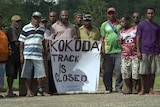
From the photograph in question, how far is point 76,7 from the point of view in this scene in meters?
121

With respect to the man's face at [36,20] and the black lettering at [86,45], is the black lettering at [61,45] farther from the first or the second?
the man's face at [36,20]

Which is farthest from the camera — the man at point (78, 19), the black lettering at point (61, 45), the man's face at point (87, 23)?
the man at point (78, 19)

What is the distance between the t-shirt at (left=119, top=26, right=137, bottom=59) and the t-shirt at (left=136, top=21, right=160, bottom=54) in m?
0.31

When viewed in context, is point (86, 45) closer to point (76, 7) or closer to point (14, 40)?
point (14, 40)

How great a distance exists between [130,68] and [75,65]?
144 cm

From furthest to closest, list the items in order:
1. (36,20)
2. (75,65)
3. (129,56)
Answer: (75,65)
(129,56)
(36,20)


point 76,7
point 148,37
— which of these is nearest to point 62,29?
point 148,37

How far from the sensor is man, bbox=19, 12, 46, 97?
38.0 ft

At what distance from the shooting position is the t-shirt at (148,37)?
1147cm

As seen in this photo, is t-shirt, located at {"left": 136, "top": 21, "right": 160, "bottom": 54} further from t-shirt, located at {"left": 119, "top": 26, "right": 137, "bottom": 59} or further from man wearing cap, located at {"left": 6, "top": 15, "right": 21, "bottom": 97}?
man wearing cap, located at {"left": 6, "top": 15, "right": 21, "bottom": 97}

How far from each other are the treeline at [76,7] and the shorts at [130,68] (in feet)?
93.9

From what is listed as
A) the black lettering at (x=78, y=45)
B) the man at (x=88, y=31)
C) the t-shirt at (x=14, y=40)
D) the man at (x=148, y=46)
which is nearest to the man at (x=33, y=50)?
the t-shirt at (x=14, y=40)

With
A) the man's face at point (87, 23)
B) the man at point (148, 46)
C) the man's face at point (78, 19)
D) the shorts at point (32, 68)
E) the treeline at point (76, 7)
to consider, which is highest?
the treeline at point (76, 7)

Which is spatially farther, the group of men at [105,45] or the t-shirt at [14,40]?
the t-shirt at [14,40]
